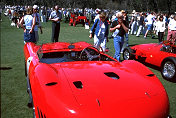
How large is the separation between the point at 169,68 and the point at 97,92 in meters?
3.61

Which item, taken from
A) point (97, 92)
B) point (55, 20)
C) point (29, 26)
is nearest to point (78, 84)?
point (97, 92)

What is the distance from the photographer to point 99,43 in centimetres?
680

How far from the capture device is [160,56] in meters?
5.84

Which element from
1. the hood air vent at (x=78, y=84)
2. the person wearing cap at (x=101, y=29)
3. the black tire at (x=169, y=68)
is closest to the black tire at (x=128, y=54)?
the person wearing cap at (x=101, y=29)

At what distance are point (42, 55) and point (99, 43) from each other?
10.3 feet

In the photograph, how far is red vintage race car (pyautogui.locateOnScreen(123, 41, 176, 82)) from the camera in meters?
5.19

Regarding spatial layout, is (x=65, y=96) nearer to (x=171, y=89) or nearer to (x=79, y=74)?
(x=79, y=74)

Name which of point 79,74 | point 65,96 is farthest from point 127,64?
point 65,96

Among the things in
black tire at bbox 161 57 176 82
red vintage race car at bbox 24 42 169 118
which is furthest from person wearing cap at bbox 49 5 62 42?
red vintage race car at bbox 24 42 169 118

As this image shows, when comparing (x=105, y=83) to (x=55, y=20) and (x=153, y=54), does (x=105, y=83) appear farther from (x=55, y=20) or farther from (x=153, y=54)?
(x=55, y=20)

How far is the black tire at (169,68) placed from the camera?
5.04m

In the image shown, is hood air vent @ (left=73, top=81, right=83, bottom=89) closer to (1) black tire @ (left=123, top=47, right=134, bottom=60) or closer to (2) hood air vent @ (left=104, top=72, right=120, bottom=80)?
(2) hood air vent @ (left=104, top=72, right=120, bottom=80)

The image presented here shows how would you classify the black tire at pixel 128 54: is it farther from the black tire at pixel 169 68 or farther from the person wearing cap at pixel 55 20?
the person wearing cap at pixel 55 20

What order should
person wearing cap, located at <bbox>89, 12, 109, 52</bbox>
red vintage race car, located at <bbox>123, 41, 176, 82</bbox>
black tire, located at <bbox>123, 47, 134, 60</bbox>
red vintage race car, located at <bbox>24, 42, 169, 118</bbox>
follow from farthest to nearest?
black tire, located at <bbox>123, 47, 134, 60</bbox> → person wearing cap, located at <bbox>89, 12, 109, 52</bbox> → red vintage race car, located at <bbox>123, 41, 176, 82</bbox> → red vintage race car, located at <bbox>24, 42, 169, 118</bbox>
